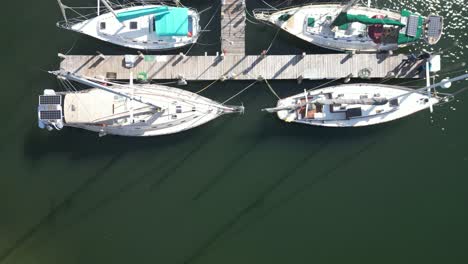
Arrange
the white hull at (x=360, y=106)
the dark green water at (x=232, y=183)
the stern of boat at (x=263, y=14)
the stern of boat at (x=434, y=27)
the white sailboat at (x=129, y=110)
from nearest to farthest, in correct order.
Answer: the white sailboat at (x=129, y=110) → the stern of boat at (x=434, y=27) → the white hull at (x=360, y=106) → the stern of boat at (x=263, y=14) → the dark green water at (x=232, y=183)

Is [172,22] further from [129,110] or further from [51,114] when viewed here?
[51,114]

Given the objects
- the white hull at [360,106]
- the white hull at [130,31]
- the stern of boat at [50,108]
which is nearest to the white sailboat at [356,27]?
the white hull at [360,106]

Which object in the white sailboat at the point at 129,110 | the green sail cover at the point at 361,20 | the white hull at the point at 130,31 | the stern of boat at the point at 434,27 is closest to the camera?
the white sailboat at the point at 129,110

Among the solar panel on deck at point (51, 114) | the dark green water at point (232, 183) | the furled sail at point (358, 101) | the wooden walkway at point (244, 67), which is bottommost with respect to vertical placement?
the dark green water at point (232, 183)

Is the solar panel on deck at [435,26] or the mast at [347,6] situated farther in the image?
the solar panel on deck at [435,26]

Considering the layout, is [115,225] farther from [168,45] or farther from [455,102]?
[455,102]

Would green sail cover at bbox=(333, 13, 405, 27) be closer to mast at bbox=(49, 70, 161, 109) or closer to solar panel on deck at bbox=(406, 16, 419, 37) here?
solar panel on deck at bbox=(406, 16, 419, 37)

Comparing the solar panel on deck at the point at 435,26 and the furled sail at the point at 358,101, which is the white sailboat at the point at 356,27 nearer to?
the solar panel on deck at the point at 435,26

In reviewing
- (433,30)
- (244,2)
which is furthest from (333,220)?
(244,2)

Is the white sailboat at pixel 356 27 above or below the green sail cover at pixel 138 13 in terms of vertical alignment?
below
